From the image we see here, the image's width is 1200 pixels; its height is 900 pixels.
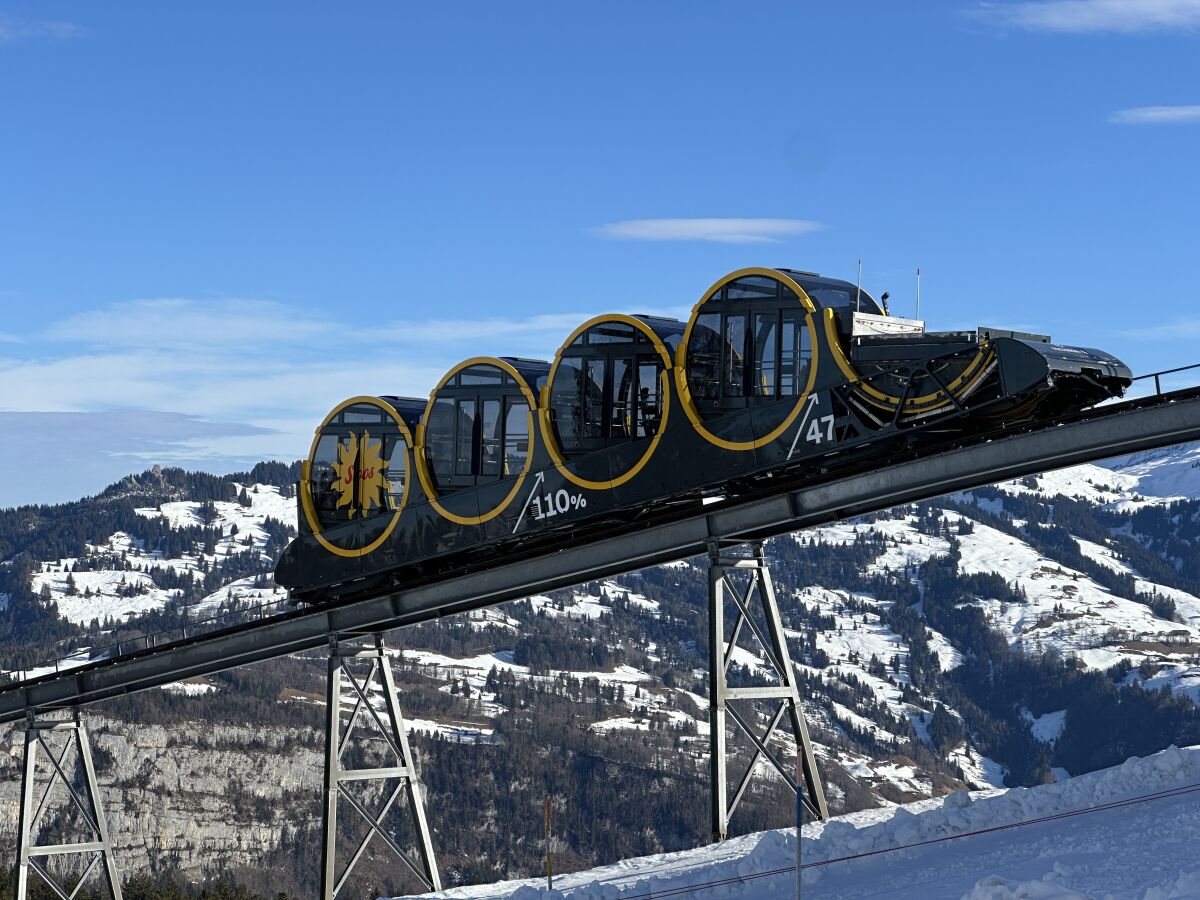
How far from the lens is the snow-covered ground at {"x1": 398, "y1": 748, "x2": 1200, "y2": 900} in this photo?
852 inches

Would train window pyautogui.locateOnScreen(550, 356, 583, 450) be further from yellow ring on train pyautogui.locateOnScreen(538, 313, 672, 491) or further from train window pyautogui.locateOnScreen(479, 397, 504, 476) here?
train window pyautogui.locateOnScreen(479, 397, 504, 476)

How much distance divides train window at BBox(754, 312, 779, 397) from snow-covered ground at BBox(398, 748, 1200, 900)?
7603 mm

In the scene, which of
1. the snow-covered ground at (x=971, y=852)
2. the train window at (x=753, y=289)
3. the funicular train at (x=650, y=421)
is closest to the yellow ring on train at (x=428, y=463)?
the funicular train at (x=650, y=421)

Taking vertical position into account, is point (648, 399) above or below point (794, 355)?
below

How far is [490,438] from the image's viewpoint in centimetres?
3569

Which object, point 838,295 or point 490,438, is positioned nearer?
point 838,295

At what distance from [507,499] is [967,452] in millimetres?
10729

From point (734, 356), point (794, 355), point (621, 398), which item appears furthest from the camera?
point (621, 398)

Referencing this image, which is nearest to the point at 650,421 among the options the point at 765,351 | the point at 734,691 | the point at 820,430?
the point at 765,351

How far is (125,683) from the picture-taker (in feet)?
145

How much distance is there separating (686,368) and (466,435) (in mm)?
6255

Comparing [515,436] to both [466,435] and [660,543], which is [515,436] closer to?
[466,435]

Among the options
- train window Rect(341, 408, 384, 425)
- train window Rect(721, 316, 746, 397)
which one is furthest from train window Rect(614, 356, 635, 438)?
train window Rect(341, 408, 384, 425)

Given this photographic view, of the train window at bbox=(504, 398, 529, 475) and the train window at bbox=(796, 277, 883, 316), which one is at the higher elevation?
the train window at bbox=(796, 277, 883, 316)
